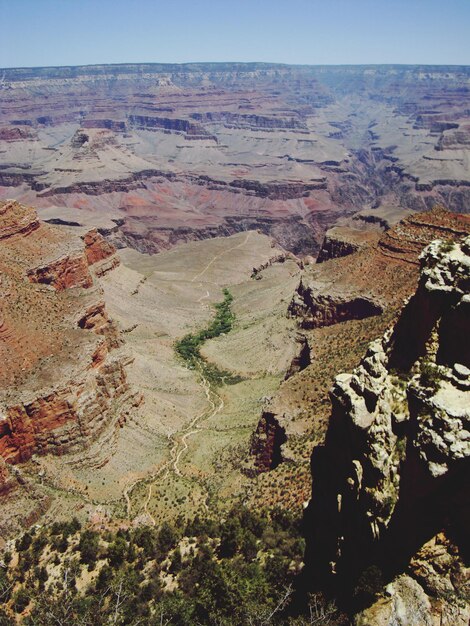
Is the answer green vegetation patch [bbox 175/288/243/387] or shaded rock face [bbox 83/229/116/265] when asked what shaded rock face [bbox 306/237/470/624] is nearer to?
green vegetation patch [bbox 175/288/243/387]

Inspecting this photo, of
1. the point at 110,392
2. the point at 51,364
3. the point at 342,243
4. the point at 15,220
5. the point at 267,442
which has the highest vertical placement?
the point at 15,220

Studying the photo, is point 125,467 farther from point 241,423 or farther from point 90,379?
point 241,423

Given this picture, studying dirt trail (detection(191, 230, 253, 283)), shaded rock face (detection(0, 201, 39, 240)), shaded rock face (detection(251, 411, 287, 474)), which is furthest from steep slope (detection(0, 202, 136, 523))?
dirt trail (detection(191, 230, 253, 283))

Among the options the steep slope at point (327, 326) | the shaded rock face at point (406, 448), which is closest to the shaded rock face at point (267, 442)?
the steep slope at point (327, 326)

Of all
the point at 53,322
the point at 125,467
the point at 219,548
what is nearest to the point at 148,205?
the point at 53,322

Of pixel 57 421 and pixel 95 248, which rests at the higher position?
pixel 57 421

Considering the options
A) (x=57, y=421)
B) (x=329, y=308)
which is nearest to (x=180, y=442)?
(x=57, y=421)

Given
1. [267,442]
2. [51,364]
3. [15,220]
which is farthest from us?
[15,220]

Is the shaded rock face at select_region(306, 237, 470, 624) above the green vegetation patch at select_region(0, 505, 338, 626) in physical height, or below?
above

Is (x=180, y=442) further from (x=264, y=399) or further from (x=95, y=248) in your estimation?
(x=95, y=248)
